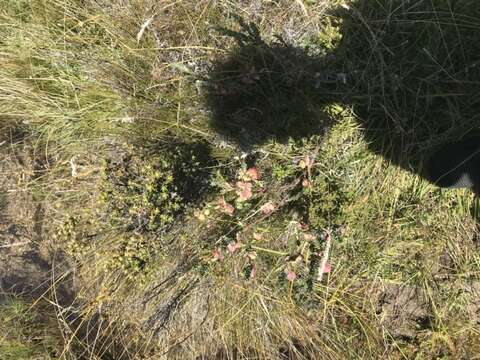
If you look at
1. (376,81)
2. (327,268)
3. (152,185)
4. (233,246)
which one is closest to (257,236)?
(233,246)

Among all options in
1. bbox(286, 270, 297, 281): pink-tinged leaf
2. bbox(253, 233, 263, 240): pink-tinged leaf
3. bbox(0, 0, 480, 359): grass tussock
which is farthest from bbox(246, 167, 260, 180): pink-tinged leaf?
bbox(286, 270, 297, 281): pink-tinged leaf

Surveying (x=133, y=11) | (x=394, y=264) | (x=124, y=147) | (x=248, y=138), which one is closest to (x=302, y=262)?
(x=394, y=264)

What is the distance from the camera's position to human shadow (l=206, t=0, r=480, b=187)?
6.24 feet

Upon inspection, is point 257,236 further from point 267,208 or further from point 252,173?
point 252,173

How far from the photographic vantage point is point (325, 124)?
6.54 ft

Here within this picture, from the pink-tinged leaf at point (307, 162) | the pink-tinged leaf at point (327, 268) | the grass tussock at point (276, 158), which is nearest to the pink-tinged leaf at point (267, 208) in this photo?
the grass tussock at point (276, 158)

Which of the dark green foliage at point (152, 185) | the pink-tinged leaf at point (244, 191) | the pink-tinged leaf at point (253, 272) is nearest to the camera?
the dark green foliage at point (152, 185)

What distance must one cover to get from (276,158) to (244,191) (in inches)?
11.0

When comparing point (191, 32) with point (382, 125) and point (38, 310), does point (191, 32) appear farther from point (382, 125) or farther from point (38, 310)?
point (38, 310)

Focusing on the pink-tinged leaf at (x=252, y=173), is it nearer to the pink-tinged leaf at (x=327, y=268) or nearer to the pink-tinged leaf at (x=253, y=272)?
the pink-tinged leaf at (x=253, y=272)

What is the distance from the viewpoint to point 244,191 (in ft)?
6.20

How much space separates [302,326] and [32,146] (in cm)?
186

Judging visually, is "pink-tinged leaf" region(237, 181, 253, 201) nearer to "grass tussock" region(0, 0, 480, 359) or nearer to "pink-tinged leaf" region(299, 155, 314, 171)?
"grass tussock" region(0, 0, 480, 359)

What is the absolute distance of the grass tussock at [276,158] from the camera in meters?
1.92
